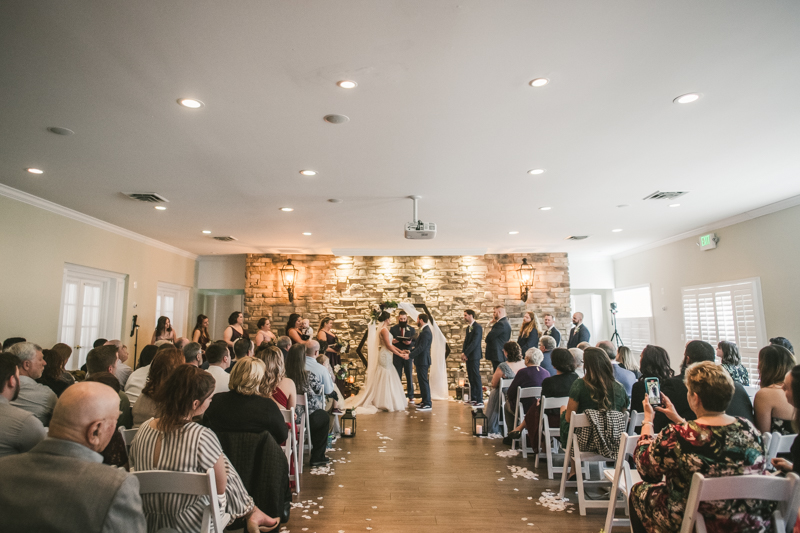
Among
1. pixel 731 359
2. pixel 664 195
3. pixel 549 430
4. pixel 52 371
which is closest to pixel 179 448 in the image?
pixel 52 371

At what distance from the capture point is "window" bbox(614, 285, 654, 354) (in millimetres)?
9609

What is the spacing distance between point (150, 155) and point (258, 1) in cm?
252

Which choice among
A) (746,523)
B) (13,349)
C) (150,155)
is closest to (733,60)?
(746,523)

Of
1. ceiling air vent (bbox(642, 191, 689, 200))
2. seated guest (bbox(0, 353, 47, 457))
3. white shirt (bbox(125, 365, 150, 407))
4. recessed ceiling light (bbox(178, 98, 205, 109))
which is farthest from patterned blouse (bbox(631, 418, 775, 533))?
ceiling air vent (bbox(642, 191, 689, 200))

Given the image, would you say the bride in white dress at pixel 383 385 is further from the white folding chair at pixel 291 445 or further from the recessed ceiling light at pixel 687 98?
the recessed ceiling light at pixel 687 98

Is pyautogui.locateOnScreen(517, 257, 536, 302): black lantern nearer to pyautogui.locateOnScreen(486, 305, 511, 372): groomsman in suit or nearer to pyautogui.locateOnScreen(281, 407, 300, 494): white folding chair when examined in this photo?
pyautogui.locateOnScreen(486, 305, 511, 372): groomsman in suit

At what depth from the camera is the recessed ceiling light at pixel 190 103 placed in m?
3.14

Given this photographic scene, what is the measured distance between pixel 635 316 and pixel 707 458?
29.7 ft

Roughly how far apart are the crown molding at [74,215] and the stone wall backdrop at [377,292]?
202 centimetres

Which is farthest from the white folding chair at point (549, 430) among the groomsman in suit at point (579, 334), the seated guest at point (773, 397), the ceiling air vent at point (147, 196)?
the ceiling air vent at point (147, 196)

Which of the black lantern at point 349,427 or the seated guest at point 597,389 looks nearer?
the seated guest at point 597,389

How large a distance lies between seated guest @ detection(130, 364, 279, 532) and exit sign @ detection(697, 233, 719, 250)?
781 cm

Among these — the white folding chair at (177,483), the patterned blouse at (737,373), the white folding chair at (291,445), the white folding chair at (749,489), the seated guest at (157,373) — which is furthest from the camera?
the patterned blouse at (737,373)

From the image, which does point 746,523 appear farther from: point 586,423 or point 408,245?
point 408,245
